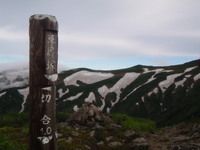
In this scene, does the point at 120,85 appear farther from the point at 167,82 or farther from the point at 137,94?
the point at 167,82

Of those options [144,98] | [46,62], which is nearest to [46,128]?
[46,62]

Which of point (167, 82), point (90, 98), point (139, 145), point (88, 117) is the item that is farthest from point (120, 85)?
point (139, 145)

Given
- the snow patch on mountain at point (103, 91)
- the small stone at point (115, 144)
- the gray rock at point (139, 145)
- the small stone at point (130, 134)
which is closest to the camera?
the gray rock at point (139, 145)

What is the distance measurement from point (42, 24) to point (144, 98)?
139 metres

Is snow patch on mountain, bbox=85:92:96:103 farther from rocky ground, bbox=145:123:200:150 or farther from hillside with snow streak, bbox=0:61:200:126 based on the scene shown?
rocky ground, bbox=145:123:200:150

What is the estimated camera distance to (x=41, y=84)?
672 cm

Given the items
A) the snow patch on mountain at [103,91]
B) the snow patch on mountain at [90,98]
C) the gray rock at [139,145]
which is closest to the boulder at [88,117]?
the gray rock at [139,145]

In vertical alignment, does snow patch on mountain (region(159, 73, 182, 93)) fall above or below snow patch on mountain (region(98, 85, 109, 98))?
above

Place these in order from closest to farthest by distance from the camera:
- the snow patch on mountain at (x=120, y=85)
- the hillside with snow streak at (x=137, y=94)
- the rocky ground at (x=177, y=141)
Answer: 1. the rocky ground at (x=177, y=141)
2. the hillside with snow streak at (x=137, y=94)
3. the snow patch on mountain at (x=120, y=85)

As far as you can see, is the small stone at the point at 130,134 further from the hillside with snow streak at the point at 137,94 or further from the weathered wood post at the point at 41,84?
the hillside with snow streak at the point at 137,94

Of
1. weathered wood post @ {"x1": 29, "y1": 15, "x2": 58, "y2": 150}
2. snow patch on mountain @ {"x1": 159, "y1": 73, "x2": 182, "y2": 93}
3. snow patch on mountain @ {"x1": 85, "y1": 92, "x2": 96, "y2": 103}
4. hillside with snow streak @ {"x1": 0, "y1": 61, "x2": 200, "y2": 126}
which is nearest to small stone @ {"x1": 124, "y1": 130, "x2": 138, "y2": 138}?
weathered wood post @ {"x1": 29, "y1": 15, "x2": 58, "y2": 150}

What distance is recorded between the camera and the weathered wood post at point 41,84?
664 centimetres

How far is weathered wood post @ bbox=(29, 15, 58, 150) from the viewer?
6.64 m

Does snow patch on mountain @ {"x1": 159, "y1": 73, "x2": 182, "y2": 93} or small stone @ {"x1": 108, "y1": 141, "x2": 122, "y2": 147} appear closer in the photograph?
small stone @ {"x1": 108, "y1": 141, "x2": 122, "y2": 147}
